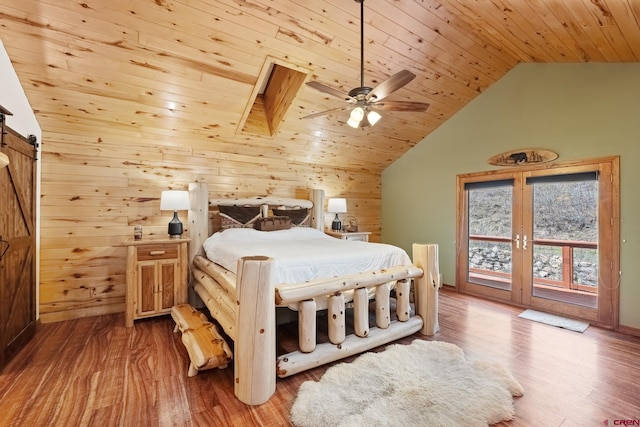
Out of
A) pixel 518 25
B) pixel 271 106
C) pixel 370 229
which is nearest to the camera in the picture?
pixel 518 25

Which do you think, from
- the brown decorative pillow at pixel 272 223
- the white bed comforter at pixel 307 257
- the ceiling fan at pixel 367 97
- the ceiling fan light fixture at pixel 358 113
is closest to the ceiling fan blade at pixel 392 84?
the ceiling fan at pixel 367 97

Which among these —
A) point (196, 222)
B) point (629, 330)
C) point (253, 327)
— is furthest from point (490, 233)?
point (196, 222)

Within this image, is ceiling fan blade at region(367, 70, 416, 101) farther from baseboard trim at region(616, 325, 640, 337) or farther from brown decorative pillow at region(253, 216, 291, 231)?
baseboard trim at region(616, 325, 640, 337)

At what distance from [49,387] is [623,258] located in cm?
542

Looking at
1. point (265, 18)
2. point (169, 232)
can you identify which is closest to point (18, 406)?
point (169, 232)

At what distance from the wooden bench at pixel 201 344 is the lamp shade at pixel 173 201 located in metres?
1.28

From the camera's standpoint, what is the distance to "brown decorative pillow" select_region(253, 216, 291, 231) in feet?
13.3

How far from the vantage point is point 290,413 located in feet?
5.98

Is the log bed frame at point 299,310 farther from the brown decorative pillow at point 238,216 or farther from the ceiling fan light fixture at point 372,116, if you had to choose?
the ceiling fan light fixture at point 372,116

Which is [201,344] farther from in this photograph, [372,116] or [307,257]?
[372,116]

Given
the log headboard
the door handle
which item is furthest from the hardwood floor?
the log headboard

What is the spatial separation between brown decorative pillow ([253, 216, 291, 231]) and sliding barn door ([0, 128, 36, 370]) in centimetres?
234

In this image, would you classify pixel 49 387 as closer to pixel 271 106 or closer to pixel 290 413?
pixel 290 413

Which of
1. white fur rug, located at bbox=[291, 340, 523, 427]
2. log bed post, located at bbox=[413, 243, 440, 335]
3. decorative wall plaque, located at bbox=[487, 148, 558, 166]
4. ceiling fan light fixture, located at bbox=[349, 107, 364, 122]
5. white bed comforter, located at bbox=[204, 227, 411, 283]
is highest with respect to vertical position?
ceiling fan light fixture, located at bbox=[349, 107, 364, 122]
